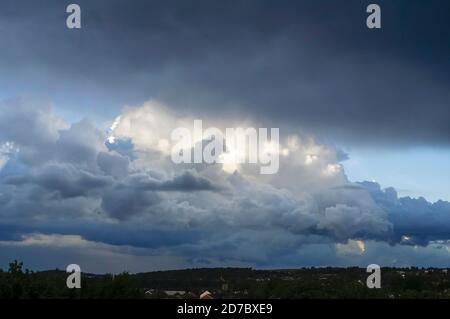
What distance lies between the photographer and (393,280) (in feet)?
401
